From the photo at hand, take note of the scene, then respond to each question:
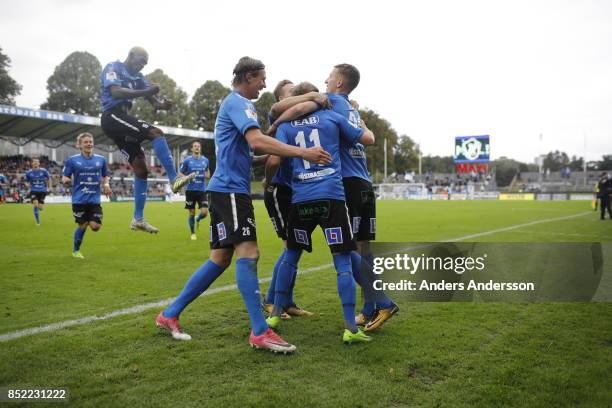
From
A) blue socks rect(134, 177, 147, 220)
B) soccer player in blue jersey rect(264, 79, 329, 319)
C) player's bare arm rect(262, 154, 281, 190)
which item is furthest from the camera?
blue socks rect(134, 177, 147, 220)

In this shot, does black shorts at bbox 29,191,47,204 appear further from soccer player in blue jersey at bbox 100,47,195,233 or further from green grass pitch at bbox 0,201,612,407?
soccer player in blue jersey at bbox 100,47,195,233

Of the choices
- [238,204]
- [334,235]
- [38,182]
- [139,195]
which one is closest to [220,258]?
[238,204]

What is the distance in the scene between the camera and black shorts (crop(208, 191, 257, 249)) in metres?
3.95

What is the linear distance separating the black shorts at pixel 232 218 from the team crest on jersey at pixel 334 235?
640 millimetres

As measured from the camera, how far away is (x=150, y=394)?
296cm

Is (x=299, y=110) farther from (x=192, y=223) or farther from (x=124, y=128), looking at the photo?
(x=192, y=223)

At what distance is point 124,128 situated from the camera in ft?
20.5

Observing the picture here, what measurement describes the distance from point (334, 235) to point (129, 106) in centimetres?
387

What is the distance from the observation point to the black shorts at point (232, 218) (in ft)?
12.9

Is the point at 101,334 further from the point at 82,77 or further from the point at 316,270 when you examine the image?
the point at 82,77

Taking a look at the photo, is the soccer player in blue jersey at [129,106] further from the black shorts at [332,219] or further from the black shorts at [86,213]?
the black shorts at [86,213]

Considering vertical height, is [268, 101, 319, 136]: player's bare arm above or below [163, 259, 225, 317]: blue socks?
above

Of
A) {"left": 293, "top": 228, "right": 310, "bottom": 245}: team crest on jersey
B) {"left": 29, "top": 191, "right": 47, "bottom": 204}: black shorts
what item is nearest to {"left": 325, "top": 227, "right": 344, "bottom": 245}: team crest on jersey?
{"left": 293, "top": 228, "right": 310, "bottom": 245}: team crest on jersey

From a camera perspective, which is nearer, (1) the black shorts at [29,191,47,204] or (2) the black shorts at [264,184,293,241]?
(2) the black shorts at [264,184,293,241]
